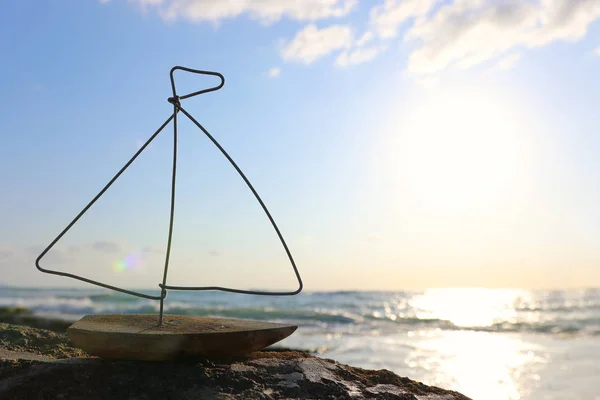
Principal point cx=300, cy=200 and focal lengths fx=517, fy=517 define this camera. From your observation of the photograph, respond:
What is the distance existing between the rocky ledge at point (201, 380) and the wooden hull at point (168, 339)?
Result: 2.3 inches

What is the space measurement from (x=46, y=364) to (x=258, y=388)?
3.46 feet

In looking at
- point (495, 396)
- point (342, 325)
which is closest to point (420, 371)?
point (495, 396)

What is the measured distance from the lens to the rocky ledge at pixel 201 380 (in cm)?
228

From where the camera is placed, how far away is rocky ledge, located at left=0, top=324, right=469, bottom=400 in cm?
228

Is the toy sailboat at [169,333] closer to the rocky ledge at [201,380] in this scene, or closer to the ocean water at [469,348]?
the rocky ledge at [201,380]

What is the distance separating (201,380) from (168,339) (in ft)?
0.80

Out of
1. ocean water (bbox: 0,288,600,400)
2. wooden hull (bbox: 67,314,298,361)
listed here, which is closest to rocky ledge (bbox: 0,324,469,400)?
wooden hull (bbox: 67,314,298,361)

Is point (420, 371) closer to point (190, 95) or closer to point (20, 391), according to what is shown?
point (190, 95)

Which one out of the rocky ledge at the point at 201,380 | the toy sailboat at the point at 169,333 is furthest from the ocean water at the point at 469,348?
the toy sailboat at the point at 169,333

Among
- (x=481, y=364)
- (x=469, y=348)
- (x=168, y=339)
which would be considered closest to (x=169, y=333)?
(x=168, y=339)

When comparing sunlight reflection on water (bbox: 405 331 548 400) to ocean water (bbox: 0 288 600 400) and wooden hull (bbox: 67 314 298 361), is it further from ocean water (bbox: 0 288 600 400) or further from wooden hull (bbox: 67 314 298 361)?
wooden hull (bbox: 67 314 298 361)

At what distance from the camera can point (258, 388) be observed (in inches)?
94.3

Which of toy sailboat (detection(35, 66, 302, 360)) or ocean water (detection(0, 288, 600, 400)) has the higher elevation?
toy sailboat (detection(35, 66, 302, 360))

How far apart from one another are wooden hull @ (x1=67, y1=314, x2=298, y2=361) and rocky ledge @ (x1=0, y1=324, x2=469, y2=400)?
6 centimetres
